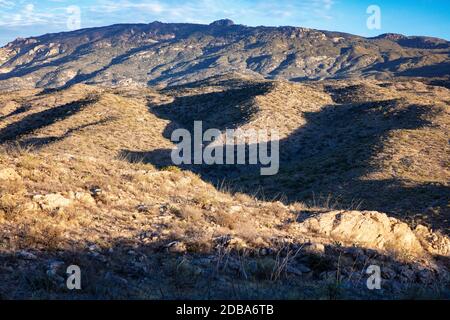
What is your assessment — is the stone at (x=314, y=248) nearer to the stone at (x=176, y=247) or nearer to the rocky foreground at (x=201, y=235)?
the rocky foreground at (x=201, y=235)

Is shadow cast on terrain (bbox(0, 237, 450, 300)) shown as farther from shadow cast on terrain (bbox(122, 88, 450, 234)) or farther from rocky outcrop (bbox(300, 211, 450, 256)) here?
shadow cast on terrain (bbox(122, 88, 450, 234))


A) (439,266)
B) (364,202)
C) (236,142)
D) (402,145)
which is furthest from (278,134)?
(439,266)

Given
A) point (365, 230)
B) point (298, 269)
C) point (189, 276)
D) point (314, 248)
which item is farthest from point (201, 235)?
point (365, 230)

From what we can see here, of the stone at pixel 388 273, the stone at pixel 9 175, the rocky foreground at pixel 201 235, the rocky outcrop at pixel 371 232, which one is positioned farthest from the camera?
the rocky outcrop at pixel 371 232

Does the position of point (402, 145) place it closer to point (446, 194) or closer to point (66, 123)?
point (446, 194)

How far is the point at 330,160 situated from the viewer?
3112 cm

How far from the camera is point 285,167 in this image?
32562mm

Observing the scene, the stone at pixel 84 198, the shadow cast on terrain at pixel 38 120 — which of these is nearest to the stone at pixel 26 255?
the stone at pixel 84 198

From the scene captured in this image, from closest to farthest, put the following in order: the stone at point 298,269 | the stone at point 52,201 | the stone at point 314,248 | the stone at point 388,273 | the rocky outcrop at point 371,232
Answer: the stone at point 298,269
the stone at point 388,273
the stone at point 314,248
the stone at point 52,201
the rocky outcrop at point 371,232

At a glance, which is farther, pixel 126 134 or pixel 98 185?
pixel 126 134

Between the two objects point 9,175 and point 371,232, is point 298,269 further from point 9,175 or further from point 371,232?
point 9,175

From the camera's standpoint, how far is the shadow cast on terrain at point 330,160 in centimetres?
2086

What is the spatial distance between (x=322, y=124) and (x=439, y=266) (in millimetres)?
33116
